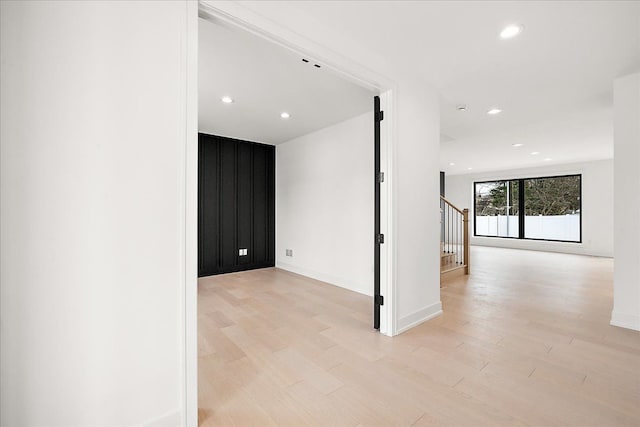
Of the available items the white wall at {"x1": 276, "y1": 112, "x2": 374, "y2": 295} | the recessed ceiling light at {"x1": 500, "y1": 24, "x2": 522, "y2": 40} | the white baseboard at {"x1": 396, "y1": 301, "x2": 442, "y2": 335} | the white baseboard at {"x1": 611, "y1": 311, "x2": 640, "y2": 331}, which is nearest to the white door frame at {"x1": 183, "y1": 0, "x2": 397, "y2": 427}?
the white baseboard at {"x1": 396, "y1": 301, "x2": 442, "y2": 335}

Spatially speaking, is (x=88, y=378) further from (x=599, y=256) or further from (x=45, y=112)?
(x=599, y=256)

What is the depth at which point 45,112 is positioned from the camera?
1.17 meters

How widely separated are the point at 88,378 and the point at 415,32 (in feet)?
9.59

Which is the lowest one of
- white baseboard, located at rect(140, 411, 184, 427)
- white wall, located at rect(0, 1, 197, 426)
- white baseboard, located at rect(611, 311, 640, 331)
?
white baseboard, located at rect(611, 311, 640, 331)

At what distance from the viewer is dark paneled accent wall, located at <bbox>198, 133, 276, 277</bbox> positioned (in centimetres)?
511

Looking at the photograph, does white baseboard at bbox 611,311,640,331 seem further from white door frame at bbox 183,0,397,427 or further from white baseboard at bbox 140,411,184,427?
white baseboard at bbox 140,411,184,427

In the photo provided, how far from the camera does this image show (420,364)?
215 centimetres

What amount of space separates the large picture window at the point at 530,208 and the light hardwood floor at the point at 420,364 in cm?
550

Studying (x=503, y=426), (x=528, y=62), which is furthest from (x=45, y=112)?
(x=528, y=62)

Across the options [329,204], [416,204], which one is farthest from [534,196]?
[416,204]

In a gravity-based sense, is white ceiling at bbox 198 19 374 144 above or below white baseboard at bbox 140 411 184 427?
above

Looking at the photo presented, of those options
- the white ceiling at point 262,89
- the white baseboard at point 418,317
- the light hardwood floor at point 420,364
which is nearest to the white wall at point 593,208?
the light hardwood floor at point 420,364

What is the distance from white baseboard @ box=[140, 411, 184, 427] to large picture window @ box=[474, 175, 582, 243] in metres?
10.2

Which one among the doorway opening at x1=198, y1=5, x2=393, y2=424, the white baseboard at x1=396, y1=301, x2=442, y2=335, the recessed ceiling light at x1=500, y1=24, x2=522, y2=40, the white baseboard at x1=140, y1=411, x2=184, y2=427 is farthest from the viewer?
the white baseboard at x1=396, y1=301, x2=442, y2=335
